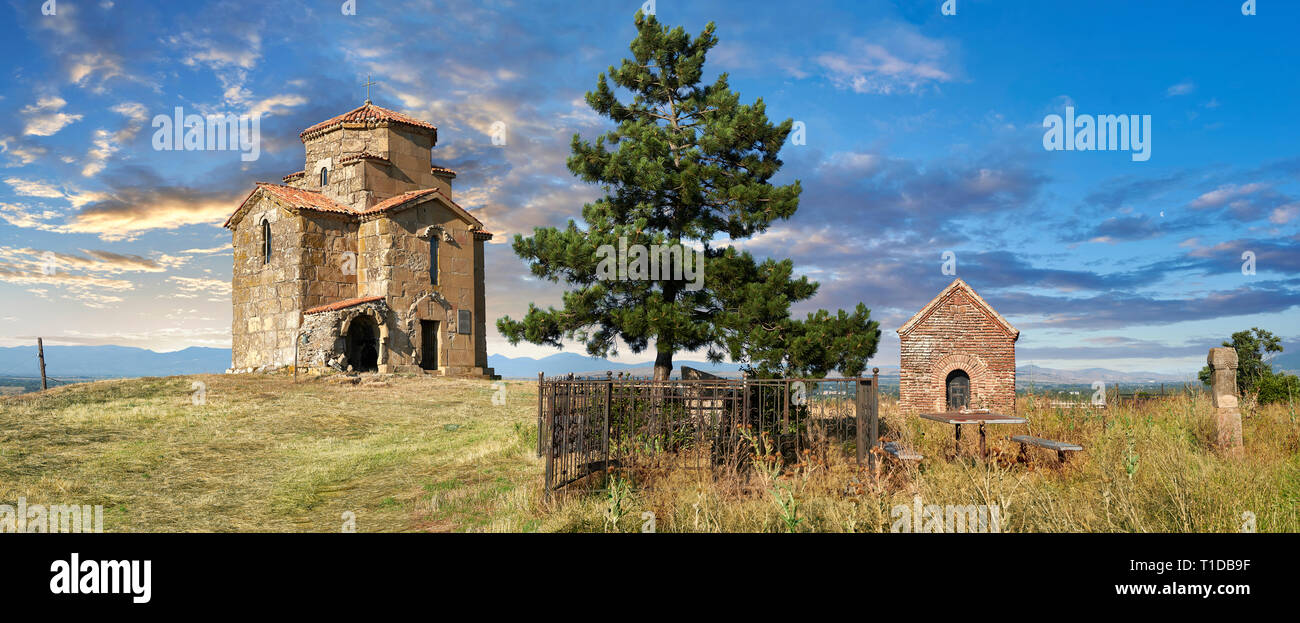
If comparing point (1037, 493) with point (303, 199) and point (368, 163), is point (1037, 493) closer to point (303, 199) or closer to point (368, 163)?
point (303, 199)

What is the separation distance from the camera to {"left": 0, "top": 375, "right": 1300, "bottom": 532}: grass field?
7559 mm

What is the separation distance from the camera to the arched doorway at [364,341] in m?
28.7

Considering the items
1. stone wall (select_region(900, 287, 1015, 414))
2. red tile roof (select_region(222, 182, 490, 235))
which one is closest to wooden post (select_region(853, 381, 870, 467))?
stone wall (select_region(900, 287, 1015, 414))

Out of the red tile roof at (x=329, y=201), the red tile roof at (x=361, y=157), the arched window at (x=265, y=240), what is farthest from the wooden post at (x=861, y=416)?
the arched window at (x=265, y=240)

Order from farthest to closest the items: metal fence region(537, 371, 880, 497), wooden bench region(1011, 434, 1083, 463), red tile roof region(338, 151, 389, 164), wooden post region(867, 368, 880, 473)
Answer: red tile roof region(338, 151, 389, 164) < wooden post region(867, 368, 880, 473) < wooden bench region(1011, 434, 1083, 463) < metal fence region(537, 371, 880, 497)

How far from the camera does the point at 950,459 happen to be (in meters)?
12.6

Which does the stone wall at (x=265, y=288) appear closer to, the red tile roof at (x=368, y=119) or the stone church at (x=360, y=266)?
the stone church at (x=360, y=266)

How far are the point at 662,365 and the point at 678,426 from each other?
2.84 m

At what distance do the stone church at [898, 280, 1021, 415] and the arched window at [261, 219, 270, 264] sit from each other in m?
25.8

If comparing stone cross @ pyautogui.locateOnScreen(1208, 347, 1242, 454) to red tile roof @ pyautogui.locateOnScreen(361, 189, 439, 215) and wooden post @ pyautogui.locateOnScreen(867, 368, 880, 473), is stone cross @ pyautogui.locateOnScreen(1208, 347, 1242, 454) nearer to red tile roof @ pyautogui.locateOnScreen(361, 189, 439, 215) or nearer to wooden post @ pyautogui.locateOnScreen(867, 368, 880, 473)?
wooden post @ pyautogui.locateOnScreen(867, 368, 880, 473)
